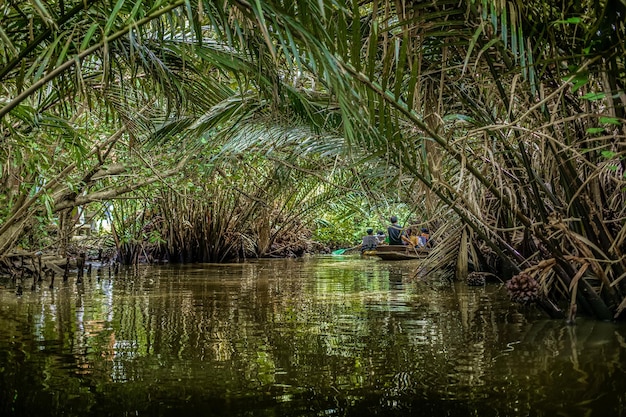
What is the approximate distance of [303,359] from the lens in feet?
10.3

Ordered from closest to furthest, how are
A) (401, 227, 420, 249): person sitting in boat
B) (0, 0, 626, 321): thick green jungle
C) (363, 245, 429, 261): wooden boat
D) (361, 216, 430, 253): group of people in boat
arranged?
→ (0, 0, 626, 321): thick green jungle
(401, 227, 420, 249): person sitting in boat
(361, 216, 430, 253): group of people in boat
(363, 245, 429, 261): wooden boat

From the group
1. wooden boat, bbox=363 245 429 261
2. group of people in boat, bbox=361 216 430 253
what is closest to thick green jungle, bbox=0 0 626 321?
group of people in boat, bbox=361 216 430 253

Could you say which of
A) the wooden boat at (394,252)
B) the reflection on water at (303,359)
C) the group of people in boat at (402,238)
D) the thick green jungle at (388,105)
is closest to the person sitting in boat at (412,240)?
the group of people in boat at (402,238)

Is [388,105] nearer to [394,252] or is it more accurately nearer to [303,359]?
[303,359]

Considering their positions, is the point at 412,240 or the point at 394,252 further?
the point at 394,252

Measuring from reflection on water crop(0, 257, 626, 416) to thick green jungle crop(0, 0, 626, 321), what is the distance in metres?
0.61

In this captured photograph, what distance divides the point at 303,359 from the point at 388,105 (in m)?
1.22

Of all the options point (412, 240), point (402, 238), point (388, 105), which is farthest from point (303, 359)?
point (402, 238)

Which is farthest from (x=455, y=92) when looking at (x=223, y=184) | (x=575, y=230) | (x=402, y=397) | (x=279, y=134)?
(x=223, y=184)

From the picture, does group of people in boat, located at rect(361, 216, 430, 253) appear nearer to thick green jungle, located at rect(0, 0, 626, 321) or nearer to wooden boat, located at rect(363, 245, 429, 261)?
wooden boat, located at rect(363, 245, 429, 261)

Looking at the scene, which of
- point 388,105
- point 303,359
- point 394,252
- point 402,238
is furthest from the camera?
point 402,238

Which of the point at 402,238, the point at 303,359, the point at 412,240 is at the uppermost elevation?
the point at 402,238

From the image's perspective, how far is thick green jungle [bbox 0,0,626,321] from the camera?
8.39 ft

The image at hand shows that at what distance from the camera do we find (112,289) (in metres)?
7.02
